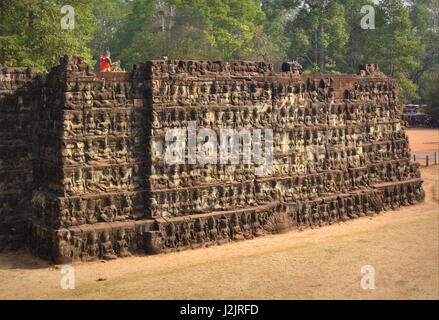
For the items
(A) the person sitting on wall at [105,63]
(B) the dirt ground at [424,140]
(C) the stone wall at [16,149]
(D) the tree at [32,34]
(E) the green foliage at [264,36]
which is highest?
(E) the green foliage at [264,36]

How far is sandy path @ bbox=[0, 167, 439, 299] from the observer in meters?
11.3

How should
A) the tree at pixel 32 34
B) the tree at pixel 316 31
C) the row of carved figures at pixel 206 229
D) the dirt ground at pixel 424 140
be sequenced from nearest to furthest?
the row of carved figures at pixel 206 229 < the tree at pixel 32 34 < the dirt ground at pixel 424 140 < the tree at pixel 316 31

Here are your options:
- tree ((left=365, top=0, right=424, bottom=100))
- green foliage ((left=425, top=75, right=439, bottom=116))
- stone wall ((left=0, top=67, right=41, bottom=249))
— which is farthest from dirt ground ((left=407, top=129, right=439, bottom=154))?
stone wall ((left=0, top=67, right=41, bottom=249))

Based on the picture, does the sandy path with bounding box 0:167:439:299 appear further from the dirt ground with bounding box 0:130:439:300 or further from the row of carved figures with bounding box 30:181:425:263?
the row of carved figures with bounding box 30:181:425:263

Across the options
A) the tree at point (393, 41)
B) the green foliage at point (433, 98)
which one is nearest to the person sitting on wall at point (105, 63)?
the tree at point (393, 41)

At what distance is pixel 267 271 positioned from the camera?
12617 mm

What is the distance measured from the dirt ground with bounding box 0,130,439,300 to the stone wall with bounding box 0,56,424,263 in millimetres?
552

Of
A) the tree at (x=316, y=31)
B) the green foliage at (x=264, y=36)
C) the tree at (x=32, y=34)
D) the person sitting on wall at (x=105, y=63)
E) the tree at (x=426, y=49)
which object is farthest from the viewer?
the tree at (x=426, y=49)

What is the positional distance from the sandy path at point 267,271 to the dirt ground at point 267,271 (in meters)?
0.02

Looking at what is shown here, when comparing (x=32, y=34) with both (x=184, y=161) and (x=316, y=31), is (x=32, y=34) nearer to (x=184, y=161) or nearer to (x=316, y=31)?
(x=184, y=161)

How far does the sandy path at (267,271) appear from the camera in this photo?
11.3 m

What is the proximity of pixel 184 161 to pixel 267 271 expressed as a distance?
335cm

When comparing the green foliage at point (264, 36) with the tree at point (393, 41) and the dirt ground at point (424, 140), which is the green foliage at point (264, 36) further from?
the dirt ground at point (424, 140)

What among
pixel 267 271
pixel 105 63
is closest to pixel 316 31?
pixel 105 63
